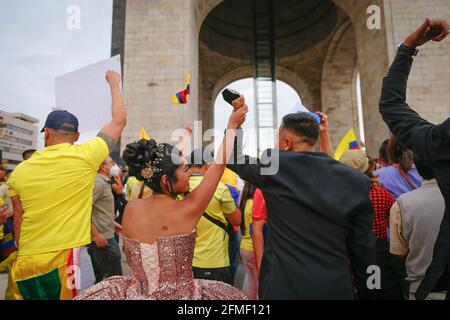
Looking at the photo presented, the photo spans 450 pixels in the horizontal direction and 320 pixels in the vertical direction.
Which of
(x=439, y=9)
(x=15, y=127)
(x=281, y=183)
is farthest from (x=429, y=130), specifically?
(x=15, y=127)

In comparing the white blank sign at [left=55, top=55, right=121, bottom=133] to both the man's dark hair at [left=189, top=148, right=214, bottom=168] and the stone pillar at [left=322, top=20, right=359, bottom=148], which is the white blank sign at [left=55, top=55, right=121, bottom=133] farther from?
the stone pillar at [left=322, top=20, right=359, bottom=148]

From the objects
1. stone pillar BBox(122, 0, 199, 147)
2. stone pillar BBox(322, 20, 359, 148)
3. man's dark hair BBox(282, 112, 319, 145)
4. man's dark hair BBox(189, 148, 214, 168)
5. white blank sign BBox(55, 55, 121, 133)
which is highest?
stone pillar BBox(322, 20, 359, 148)

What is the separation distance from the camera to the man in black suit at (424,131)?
1.40 meters

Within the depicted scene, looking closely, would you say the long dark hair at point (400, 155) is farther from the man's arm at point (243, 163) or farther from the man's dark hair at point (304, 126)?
the man's arm at point (243, 163)

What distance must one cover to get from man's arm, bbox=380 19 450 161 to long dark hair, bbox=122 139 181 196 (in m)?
1.27

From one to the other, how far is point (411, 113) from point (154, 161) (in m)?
1.51

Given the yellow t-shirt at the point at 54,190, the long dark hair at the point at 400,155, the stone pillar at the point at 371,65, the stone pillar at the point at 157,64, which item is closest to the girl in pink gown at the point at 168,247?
the yellow t-shirt at the point at 54,190

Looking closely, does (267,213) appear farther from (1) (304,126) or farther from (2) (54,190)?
(2) (54,190)

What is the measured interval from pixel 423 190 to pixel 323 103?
16.7m

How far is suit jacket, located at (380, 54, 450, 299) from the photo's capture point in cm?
139

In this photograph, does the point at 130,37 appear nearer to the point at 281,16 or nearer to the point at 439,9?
the point at 439,9

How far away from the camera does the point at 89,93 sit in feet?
7.20

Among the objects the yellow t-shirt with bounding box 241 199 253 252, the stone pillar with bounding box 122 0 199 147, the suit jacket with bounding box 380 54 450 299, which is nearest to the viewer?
the suit jacket with bounding box 380 54 450 299

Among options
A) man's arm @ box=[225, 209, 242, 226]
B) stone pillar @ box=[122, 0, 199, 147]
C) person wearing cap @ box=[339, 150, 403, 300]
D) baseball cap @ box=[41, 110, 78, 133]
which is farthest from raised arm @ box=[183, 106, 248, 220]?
stone pillar @ box=[122, 0, 199, 147]
